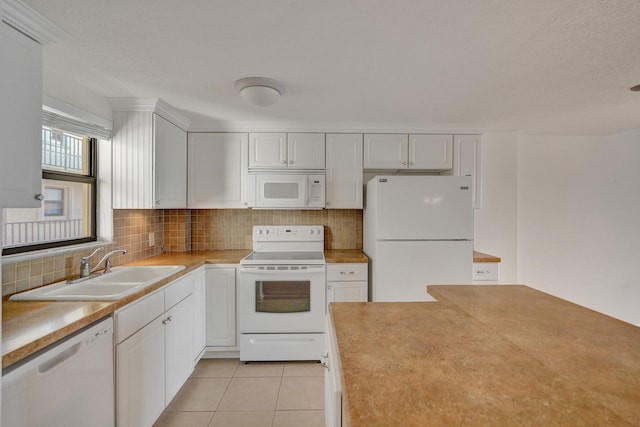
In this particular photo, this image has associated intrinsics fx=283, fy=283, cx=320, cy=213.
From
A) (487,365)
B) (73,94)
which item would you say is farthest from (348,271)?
(73,94)

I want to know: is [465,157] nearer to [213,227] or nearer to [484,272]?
[484,272]

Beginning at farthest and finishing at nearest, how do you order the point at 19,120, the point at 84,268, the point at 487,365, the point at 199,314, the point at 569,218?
1. the point at 569,218
2. the point at 199,314
3. the point at 84,268
4. the point at 19,120
5. the point at 487,365

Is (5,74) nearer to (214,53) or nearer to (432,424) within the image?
(214,53)

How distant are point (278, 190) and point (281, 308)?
1123mm

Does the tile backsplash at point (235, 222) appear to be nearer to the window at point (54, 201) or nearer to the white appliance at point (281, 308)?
the white appliance at point (281, 308)

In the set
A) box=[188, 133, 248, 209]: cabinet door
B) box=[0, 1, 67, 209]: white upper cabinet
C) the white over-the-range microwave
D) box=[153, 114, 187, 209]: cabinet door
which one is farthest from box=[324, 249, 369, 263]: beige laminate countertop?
box=[0, 1, 67, 209]: white upper cabinet

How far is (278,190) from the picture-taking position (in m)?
2.83

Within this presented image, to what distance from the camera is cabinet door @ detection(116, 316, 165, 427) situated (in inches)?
58.3

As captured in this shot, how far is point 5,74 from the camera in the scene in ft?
3.57

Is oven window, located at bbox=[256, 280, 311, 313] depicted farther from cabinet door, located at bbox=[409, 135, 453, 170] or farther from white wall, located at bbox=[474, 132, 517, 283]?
white wall, located at bbox=[474, 132, 517, 283]

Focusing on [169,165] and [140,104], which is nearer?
[140,104]

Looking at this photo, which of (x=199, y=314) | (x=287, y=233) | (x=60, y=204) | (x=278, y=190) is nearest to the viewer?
(x=60, y=204)

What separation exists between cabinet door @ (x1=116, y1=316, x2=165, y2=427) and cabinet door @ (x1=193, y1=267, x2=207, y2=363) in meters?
0.51

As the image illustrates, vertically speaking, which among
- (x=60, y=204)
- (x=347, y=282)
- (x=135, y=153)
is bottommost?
(x=347, y=282)
